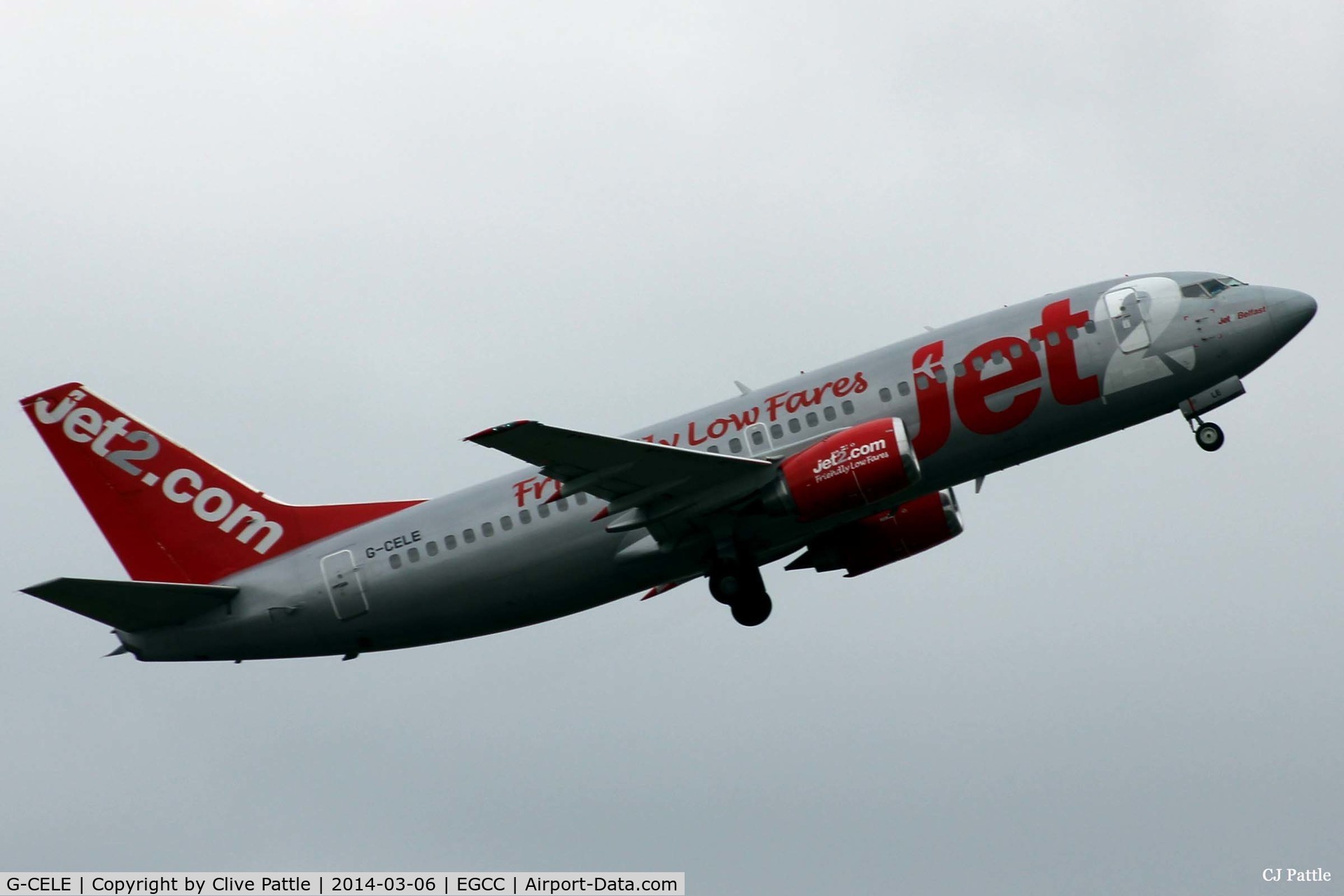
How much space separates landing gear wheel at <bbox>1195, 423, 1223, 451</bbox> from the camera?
3347 cm

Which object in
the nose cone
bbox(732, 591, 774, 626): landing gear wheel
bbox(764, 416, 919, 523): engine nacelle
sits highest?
the nose cone

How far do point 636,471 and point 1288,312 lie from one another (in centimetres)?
1463

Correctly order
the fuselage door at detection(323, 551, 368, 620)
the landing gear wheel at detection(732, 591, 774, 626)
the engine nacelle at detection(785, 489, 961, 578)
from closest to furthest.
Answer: the fuselage door at detection(323, 551, 368, 620) < the landing gear wheel at detection(732, 591, 774, 626) < the engine nacelle at detection(785, 489, 961, 578)

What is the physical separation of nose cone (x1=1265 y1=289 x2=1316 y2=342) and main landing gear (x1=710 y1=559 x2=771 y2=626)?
1268 centimetres

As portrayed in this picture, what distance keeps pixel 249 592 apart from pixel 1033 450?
59.1ft

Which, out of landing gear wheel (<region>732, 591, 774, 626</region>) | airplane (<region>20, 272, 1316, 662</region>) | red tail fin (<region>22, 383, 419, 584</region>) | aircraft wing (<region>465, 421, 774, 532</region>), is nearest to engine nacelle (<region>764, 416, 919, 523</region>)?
airplane (<region>20, 272, 1316, 662</region>)

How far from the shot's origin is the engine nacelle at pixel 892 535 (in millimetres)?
36750

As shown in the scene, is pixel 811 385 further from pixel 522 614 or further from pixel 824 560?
pixel 522 614

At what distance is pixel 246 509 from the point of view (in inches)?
1425

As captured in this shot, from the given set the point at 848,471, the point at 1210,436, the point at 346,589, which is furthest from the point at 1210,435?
the point at 346,589

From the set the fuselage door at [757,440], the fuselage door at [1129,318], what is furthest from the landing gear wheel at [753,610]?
the fuselage door at [1129,318]

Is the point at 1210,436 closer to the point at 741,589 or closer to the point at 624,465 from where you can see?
the point at 741,589

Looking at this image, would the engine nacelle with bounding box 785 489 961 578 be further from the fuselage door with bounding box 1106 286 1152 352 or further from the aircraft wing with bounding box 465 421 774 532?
the fuselage door with bounding box 1106 286 1152 352

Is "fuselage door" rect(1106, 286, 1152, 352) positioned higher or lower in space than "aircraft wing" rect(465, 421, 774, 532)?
higher
